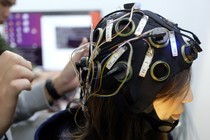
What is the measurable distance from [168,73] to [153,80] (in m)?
0.04

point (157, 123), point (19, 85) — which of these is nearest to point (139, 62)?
point (157, 123)

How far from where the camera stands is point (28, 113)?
1.15m

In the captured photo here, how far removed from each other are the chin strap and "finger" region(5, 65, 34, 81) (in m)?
0.37

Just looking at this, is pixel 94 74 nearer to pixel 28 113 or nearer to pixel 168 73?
pixel 168 73

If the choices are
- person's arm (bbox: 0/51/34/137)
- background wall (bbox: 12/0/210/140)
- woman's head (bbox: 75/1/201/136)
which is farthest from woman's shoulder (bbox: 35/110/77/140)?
background wall (bbox: 12/0/210/140)

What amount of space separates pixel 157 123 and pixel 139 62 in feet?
0.59

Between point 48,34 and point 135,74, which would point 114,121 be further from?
point 48,34

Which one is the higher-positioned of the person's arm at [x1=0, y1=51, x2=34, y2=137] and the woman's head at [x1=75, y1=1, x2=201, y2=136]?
the woman's head at [x1=75, y1=1, x2=201, y2=136]

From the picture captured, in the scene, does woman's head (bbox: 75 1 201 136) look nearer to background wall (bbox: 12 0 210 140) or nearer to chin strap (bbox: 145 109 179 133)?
chin strap (bbox: 145 109 179 133)

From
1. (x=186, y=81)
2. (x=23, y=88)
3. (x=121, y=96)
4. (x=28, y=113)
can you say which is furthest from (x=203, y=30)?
(x=28, y=113)

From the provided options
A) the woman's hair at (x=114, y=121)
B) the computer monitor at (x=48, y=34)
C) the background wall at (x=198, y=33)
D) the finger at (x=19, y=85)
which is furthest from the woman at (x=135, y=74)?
the computer monitor at (x=48, y=34)

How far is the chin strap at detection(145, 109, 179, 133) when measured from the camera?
66cm

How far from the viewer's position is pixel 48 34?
55.5 inches

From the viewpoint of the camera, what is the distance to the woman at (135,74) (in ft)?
2.01
